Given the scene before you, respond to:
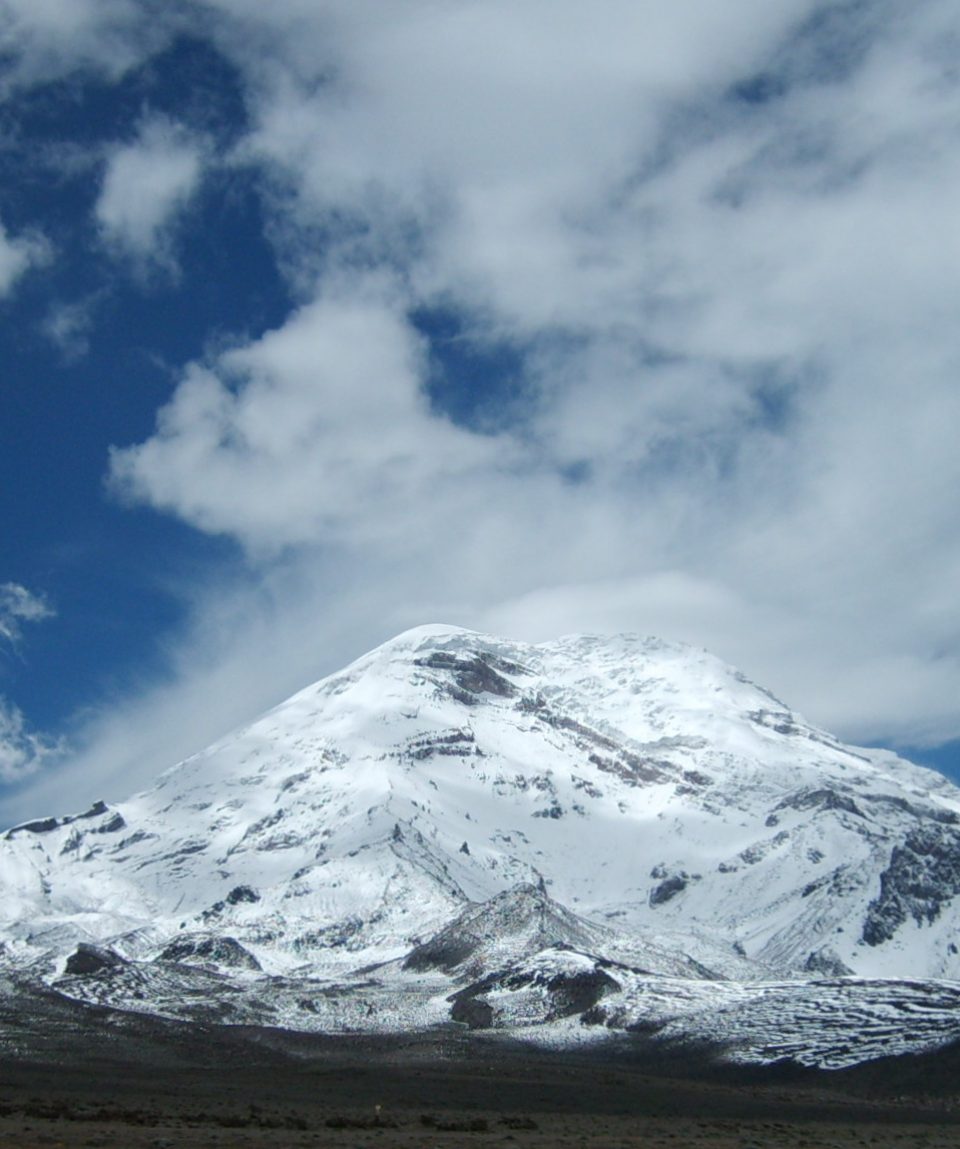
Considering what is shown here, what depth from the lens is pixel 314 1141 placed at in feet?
140

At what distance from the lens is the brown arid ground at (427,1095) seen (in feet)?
159

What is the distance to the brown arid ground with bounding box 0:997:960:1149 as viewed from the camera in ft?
159

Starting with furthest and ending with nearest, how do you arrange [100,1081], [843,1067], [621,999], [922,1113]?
[621,999] < [843,1067] < [100,1081] < [922,1113]

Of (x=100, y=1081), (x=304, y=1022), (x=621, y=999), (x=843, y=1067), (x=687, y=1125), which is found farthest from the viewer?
(x=304, y=1022)

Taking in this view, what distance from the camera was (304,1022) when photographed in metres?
155

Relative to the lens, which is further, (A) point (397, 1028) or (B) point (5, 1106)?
(A) point (397, 1028)

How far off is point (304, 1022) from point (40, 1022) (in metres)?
32.8

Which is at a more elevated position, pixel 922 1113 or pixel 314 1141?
pixel 314 1141

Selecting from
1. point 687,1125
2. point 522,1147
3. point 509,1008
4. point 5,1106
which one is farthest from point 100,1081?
point 509,1008

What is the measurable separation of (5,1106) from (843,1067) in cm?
6374

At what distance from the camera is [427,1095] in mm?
74875

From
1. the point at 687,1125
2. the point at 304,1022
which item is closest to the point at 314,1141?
the point at 687,1125

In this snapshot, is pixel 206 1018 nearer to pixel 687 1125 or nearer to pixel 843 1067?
pixel 843 1067

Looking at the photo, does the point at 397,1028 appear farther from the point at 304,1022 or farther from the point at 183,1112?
the point at 183,1112
